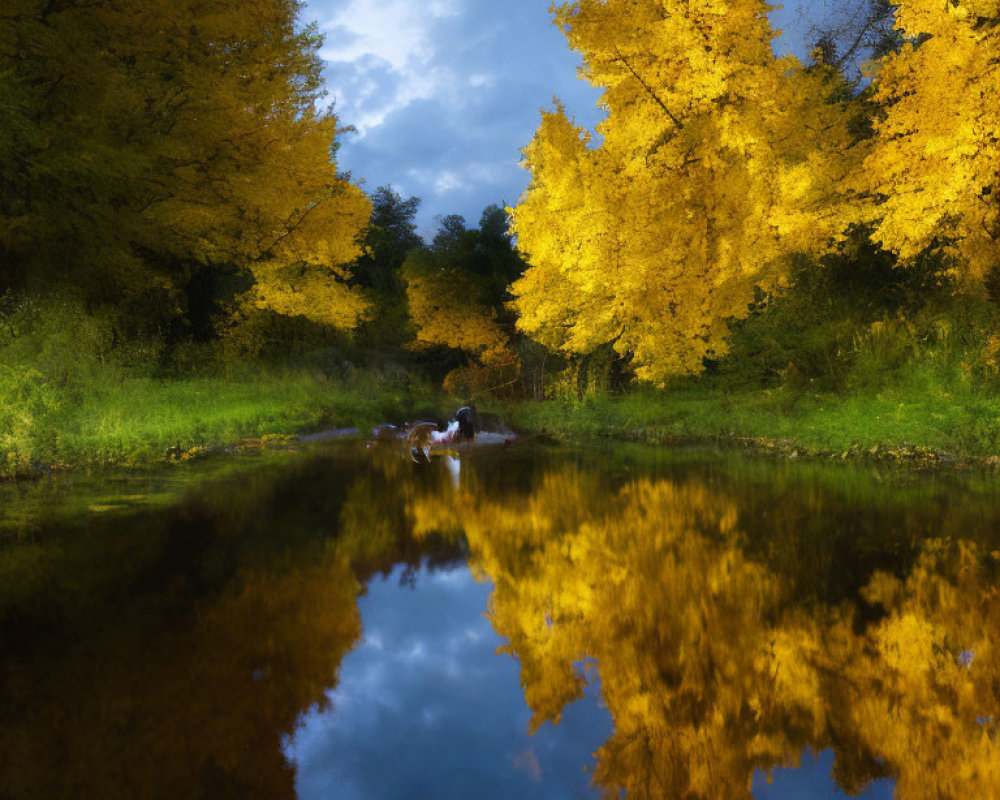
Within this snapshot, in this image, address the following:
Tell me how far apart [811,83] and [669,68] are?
4091 mm

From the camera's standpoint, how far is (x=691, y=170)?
1488 centimetres

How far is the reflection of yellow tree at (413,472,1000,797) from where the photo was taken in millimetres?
2684

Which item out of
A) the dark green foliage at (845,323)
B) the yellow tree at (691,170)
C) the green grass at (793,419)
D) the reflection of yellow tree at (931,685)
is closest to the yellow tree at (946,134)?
the yellow tree at (691,170)

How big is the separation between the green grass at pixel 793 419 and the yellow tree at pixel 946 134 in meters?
2.64

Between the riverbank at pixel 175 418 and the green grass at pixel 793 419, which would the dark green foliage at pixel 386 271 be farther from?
the green grass at pixel 793 419

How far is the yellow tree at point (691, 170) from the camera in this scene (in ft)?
45.5

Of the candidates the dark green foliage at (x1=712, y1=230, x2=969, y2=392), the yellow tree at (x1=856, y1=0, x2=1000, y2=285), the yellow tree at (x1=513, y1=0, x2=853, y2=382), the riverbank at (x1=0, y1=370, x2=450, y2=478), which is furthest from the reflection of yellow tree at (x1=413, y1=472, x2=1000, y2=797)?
the dark green foliage at (x1=712, y1=230, x2=969, y2=392)

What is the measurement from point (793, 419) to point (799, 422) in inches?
16.8

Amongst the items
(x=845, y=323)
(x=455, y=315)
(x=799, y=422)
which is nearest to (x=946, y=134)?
(x=845, y=323)

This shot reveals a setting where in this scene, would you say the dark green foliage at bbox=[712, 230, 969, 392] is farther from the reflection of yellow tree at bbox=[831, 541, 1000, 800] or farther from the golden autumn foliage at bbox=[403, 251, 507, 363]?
the golden autumn foliage at bbox=[403, 251, 507, 363]

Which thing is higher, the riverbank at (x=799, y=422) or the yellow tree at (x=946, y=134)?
the yellow tree at (x=946, y=134)

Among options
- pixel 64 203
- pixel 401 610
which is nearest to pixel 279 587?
pixel 401 610

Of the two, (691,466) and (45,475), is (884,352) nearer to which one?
(691,466)

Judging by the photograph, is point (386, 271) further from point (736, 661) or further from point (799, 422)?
A: point (736, 661)
